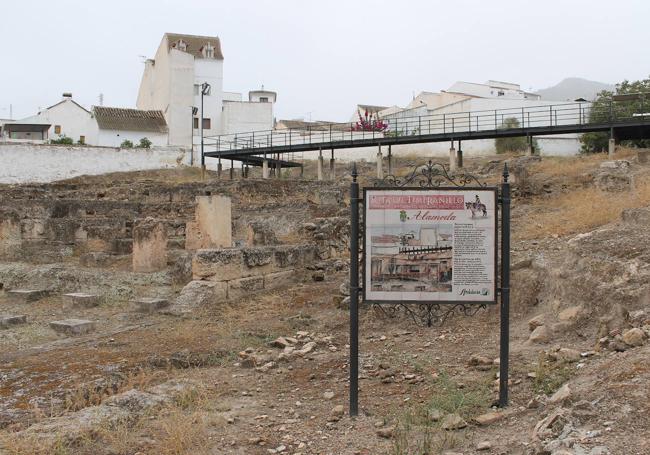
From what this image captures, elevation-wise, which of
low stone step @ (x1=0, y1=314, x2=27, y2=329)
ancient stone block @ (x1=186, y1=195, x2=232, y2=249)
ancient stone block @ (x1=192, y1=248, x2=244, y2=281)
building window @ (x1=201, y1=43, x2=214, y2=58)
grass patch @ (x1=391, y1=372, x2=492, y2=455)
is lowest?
low stone step @ (x1=0, y1=314, x2=27, y2=329)

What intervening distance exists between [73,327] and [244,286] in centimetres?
294

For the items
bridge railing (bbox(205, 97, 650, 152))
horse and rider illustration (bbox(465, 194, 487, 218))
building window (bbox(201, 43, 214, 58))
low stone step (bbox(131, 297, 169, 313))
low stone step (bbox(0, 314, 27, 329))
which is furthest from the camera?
building window (bbox(201, 43, 214, 58))

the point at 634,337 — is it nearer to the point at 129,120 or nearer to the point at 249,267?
the point at 249,267

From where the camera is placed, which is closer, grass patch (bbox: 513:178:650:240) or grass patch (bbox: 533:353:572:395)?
grass patch (bbox: 533:353:572:395)

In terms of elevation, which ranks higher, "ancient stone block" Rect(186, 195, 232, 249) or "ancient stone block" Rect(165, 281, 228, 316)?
"ancient stone block" Rect(186, 195, 232, 249)

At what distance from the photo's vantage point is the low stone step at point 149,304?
9.41m

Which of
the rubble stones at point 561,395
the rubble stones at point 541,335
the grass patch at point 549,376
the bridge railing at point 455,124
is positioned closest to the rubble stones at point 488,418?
the rubble stones at point 561,395

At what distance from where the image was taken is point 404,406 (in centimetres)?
484

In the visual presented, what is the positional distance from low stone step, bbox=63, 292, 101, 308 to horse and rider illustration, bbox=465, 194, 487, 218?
7260 millimetres

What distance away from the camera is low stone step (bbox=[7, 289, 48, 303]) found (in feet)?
34.8

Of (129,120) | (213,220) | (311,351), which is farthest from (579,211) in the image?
(129,120)

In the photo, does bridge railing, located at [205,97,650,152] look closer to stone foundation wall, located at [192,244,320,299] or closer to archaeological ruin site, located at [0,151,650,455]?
archaeological ruin site, located at [0,151,650,455]

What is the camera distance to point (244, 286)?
1030 cm

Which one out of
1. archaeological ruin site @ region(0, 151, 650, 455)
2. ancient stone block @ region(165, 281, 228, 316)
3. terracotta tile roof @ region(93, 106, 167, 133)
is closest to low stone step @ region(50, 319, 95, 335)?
archaeological ruin site @ region(0, 151, 650, 455)
